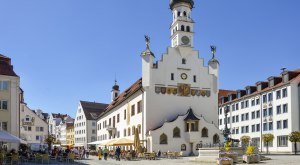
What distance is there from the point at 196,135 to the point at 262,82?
23958 millimetres

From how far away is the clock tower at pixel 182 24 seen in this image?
55362 millimetres

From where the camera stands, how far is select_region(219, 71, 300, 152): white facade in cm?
5881

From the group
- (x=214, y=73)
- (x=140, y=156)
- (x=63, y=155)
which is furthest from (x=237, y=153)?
(x=214, y=73)

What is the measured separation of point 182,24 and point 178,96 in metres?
10.3

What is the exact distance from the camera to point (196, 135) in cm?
5022

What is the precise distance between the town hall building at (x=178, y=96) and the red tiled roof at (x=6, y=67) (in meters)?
16.4

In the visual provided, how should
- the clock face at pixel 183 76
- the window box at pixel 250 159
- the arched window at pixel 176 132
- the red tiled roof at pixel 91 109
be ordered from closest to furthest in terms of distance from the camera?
the window box at pixel 250 159
the arched window at pixel 176 132
the clock face at pixel 183 76
the red tiled roof at pixel 91 109

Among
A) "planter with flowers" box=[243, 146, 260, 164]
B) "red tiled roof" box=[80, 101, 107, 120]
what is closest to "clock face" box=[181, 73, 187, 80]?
"planter with flowers" box=[243, 146, 260, 164]

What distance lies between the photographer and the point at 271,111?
64.5 m

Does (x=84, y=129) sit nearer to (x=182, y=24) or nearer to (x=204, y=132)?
(x=182, y=24)

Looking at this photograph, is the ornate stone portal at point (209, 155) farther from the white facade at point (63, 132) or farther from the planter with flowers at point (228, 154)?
the white facade at point (63, 132)

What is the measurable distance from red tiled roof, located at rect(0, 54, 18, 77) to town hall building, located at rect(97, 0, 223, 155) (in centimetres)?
1642

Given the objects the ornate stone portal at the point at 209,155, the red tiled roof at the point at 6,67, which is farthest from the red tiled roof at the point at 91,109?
the ornate stone portal at the point at 209,155

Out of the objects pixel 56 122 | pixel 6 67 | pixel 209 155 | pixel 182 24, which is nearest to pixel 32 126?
pixel 6 67
